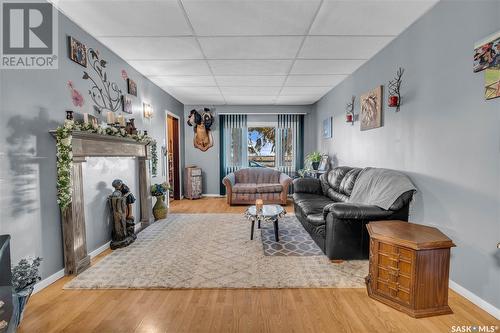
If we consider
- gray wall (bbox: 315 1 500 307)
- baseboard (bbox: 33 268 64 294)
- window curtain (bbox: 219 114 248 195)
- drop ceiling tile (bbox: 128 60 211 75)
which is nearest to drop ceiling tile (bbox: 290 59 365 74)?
gray wall (bbox: 315 1 500 307)

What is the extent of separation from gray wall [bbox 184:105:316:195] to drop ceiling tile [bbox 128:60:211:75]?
8.81 feet

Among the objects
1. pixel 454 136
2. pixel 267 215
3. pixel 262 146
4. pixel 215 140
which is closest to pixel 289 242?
pixel 267 215

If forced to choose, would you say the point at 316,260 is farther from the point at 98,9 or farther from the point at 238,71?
the point at 98,9

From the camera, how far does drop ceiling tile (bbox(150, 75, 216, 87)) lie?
14.0ft

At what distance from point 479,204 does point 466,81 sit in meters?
0.98

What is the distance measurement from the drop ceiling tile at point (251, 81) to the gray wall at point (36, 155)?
205 centimetres

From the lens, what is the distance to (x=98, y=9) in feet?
7.43

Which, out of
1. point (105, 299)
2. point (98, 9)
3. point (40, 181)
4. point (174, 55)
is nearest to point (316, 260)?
point (105, 299)

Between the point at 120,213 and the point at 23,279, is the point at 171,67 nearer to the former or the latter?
the point at 120,213

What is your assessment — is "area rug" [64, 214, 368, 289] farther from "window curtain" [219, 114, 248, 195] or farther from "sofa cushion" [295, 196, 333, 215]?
"window curtain" [219, 114, 248, 195]

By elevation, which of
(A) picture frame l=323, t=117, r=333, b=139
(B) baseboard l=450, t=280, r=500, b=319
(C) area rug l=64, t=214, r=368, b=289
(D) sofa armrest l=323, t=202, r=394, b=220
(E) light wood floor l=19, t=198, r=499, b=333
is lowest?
(E) light wood floor l=19, t=198, r=499, b=333

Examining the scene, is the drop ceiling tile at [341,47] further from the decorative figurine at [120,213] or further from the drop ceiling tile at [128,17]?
the decorative figurine at [120,213]

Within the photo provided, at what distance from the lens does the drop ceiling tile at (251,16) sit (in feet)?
7.14

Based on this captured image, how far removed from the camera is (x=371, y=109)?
11.4ft
